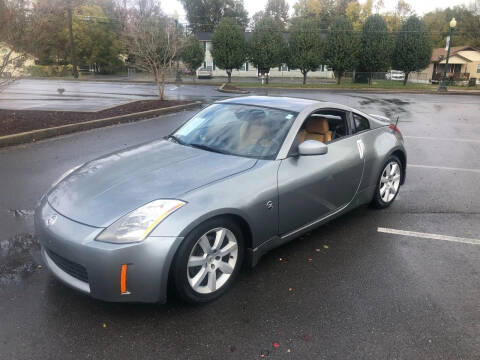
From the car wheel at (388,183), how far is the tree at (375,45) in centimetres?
3474

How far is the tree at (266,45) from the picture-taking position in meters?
36.5

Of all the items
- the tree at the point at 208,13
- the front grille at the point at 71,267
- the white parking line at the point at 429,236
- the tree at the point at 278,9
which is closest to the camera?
the front grille at the point at 71,267

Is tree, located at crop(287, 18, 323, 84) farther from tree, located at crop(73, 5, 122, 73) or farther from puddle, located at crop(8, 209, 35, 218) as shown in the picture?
puddle, located at crop(8, 209, 35, 218)

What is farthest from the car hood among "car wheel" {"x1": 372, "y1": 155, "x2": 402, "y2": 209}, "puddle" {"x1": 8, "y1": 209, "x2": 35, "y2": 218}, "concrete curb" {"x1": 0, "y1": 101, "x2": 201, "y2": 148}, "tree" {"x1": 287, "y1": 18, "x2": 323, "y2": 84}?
"tree" {"x1": 287, "y1": 18, "x2": 323, "y2": 84}

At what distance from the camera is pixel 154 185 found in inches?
122

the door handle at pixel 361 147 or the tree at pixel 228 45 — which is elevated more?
the tree at pixel 228 45

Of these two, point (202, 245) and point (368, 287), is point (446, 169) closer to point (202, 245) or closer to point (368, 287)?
point (368, 287)

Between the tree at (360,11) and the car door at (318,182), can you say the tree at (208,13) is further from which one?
the car door at (318,182)

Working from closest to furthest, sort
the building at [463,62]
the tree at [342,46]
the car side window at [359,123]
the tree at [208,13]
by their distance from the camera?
the car side window at [359,123], the tree at [342,46], the building at [463,62], the tree at [208,13]

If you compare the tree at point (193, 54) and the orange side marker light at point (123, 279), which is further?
the tree at point (193, 54)

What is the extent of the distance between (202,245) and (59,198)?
1253 millimetres

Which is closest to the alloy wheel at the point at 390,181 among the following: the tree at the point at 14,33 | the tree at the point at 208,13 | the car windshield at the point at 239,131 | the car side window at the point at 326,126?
the car side window at the point at 326,126

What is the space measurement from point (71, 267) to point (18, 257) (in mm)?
1249

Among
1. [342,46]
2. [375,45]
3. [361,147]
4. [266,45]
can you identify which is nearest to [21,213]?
[361,147]
